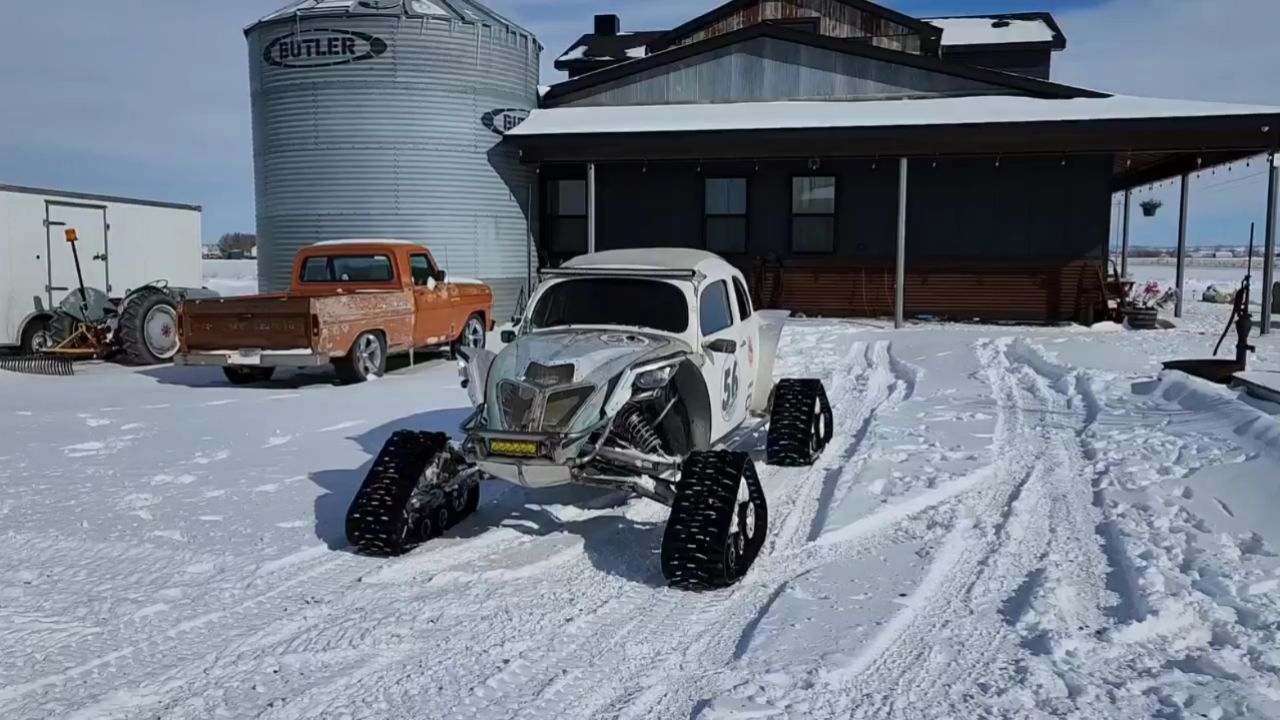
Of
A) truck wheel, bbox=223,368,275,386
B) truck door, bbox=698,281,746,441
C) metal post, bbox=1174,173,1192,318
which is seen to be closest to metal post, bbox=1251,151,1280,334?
metal post, bbox=1174,173,1192,318

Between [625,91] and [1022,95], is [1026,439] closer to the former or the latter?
[1022,95]

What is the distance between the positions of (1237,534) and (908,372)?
7.30 metres

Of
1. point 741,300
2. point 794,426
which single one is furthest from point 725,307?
point 794,426

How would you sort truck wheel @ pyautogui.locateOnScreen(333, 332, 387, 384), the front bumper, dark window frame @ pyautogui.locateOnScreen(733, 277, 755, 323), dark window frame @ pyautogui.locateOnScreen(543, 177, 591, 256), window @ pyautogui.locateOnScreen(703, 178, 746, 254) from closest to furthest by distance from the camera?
dark window frame @ pyautogui.locateOnScreen(733, 277, 755, 323) < the front bumper < truck wheel @ pyautogui.locateOnScreen(333, 332, 387, 384) < window @ pyautogui.locateOnScreen(703, 178, 746, 254) < dark window frame @ pyautogui.locateOnScreen(543, 177, 591, 256)

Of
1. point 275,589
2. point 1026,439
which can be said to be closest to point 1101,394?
point 1026,439

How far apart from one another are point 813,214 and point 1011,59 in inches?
398

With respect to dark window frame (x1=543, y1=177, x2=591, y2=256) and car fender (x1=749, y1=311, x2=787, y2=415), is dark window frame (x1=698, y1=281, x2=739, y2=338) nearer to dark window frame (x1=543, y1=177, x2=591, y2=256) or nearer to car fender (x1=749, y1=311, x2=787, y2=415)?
car fender (x1=749, y1=311, x2=787, y2=415)

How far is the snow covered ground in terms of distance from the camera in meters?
3.80

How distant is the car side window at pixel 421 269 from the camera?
45.7 feet

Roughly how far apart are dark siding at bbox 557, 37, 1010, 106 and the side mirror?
51.4ft

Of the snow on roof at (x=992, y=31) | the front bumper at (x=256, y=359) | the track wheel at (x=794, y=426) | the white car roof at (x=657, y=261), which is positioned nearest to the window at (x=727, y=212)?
the snow on roof at (x=992, y=31)

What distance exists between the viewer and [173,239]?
1831cm

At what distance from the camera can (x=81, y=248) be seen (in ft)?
53.4

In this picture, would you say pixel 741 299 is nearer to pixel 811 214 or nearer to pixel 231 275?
pixel 811 214
